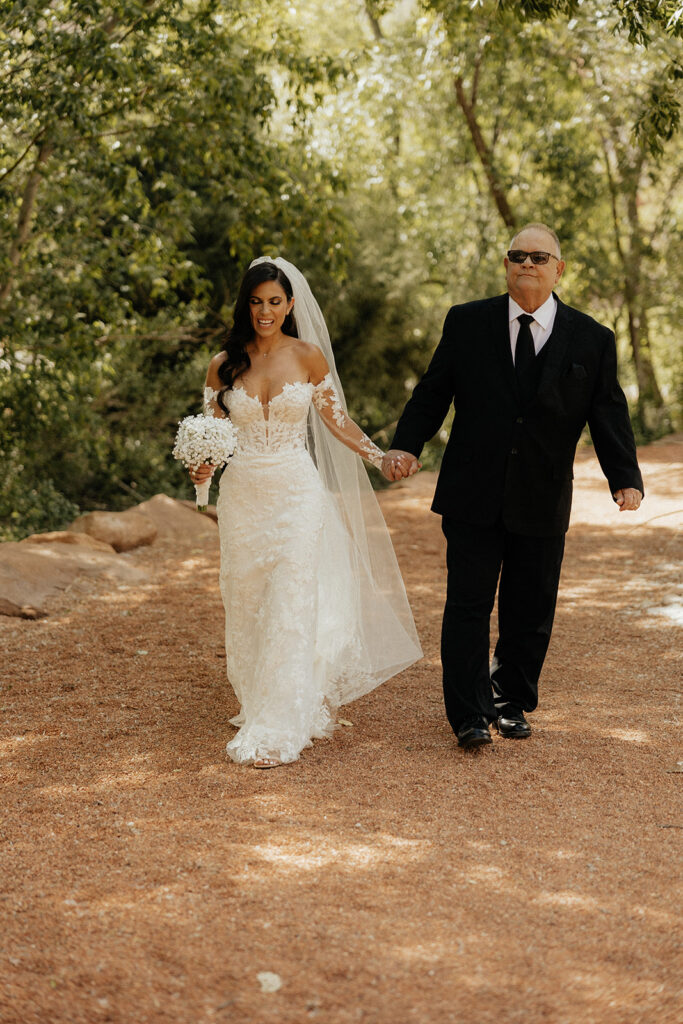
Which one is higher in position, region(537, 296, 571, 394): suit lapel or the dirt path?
region(537, 296, 571, 394): suit lapel

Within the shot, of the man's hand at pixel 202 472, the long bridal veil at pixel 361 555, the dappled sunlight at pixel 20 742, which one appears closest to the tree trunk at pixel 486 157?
the long bridal veil at pixel 361 555

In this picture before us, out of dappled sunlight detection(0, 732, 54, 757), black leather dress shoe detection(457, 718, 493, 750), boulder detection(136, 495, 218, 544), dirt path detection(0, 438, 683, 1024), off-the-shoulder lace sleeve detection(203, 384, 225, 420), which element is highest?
off-the-shoulder lace sleeve detection(203, 384, 225, 420)

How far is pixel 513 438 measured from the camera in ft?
14.4

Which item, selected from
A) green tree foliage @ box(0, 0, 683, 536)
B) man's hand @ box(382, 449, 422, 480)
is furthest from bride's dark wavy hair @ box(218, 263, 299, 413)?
green tree foliage @ box(0, 0, 683, 536)

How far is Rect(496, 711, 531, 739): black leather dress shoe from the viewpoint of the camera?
4734mm

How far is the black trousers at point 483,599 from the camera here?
4.51 metres

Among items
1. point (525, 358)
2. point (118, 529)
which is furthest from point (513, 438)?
point (118, 529)

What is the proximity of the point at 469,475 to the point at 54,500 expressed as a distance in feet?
26.7

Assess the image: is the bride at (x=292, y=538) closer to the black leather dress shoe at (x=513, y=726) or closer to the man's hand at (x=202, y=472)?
the man's hand at (x=202, y=472)

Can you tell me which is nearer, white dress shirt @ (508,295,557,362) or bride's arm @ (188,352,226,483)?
white dress shirt @ (508,295,557,362)

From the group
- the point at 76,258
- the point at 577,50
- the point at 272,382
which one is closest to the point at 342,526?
the point at 272,382

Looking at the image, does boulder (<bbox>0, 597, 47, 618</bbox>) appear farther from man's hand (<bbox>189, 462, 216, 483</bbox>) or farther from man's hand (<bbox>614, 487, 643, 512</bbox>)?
man's hand (<bbox>614, 487, 643, 512</bbox>)

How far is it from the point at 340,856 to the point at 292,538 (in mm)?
1612

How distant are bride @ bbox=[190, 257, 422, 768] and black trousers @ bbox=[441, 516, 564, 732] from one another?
58 cm
